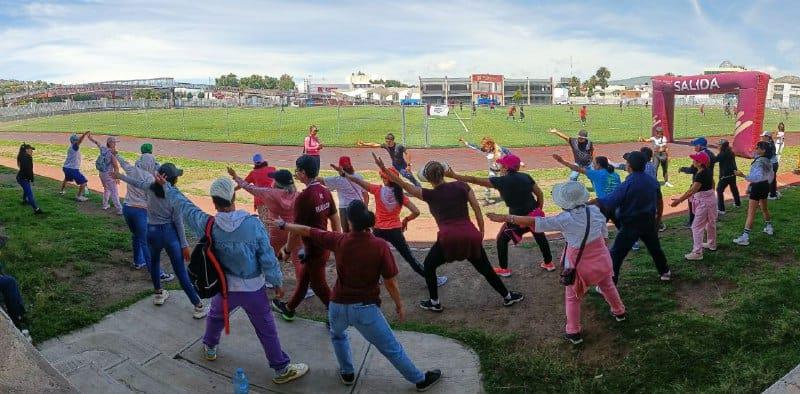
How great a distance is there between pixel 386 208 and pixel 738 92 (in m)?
18.0

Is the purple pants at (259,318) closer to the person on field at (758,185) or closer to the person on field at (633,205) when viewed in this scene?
the person on field at (633,205)

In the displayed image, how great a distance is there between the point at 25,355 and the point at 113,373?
99 centimetres

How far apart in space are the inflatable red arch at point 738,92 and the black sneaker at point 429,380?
18.3 meters

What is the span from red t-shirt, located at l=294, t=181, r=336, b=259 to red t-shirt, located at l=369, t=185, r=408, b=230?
1045 mm

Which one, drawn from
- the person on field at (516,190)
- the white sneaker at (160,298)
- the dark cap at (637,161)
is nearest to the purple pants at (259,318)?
the white sneaker at (160,298)

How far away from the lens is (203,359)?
17.9 feet

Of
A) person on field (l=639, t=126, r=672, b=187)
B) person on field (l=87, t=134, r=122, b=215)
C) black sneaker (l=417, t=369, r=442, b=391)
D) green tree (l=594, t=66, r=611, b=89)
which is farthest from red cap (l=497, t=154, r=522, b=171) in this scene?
green tree (l=594, t=66, r=611, b=89)

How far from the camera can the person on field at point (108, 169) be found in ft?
30.3

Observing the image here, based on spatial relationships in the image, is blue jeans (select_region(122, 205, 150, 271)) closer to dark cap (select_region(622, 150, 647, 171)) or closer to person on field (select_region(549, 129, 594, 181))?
dark cap (select_region(622, 150, 647, 171))

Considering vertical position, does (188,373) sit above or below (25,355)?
below

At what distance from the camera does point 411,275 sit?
787cm

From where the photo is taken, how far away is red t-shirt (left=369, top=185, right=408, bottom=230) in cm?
684

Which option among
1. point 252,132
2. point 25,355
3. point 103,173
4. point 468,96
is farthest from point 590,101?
point 25,355

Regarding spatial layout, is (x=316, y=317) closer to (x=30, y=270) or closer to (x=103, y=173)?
(x=30, y=270)
